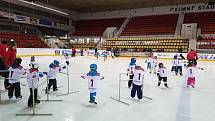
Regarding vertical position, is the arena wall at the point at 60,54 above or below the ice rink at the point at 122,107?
above

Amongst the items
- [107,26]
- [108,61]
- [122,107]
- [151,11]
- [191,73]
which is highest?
[151,11]

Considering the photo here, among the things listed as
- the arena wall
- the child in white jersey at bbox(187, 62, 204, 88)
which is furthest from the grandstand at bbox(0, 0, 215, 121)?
the arena wall

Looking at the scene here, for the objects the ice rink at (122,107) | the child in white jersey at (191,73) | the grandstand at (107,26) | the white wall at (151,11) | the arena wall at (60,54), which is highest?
the white wall at (151,11)

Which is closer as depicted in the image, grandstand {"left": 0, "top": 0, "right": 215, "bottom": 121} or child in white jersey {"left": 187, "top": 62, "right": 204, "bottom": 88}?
grandstand {"left": 0, "top": 0, "right": 215, "bottom": 121}

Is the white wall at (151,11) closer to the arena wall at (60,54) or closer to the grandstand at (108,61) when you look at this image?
the grandstand at (108,61)

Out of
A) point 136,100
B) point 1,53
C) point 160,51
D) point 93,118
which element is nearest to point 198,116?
point 136,100

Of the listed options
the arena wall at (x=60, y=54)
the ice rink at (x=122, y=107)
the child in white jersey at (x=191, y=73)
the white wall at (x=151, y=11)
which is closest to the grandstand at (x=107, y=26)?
the white wall at (x=151, y=11)

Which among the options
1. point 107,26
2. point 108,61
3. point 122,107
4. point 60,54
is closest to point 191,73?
point 122,107

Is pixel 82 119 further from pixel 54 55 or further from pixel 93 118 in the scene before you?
pixel 54 55

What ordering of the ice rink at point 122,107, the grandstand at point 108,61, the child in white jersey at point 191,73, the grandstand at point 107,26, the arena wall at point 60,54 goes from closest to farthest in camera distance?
the ice rink at point 122,107 → the grandstand at point 108,61 → the child in white jersey at point 191,73 → the arena wall at point 60,54 → the grandstand at point 107,26

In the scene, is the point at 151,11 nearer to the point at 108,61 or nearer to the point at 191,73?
the point at 108,61

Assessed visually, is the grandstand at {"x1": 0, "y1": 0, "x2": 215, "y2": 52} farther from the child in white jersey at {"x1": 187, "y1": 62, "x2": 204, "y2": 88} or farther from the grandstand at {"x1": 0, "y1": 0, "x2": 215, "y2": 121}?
the child in white jersey at {"x1": 187, "y1": 62, "x2": 204, "y2": 88}

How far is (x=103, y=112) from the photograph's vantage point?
15.9 feet

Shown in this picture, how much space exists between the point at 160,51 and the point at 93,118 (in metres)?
19.1
